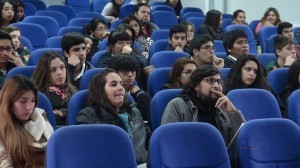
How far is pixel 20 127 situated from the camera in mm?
2547

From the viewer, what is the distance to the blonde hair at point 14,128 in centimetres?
245

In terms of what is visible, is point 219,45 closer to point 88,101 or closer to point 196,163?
point 88,101

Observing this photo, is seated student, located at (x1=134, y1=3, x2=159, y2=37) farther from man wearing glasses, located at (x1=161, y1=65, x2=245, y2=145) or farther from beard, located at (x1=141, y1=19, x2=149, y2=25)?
man wearing glasses, located at (x1=161, y1=65, x2=245, y2=145)

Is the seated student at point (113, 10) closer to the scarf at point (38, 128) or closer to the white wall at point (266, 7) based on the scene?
the white wall at point (266, 7)

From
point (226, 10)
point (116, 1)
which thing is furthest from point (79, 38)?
point (226, 10)

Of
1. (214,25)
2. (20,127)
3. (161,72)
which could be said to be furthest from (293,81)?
(214,25)

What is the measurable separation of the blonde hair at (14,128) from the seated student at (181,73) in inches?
55.8

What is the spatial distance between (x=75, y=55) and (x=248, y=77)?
1.28 metres

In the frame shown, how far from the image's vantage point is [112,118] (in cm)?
299

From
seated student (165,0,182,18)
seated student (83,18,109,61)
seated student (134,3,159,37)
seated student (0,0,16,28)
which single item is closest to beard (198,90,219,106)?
seated student (83,18,109,61)

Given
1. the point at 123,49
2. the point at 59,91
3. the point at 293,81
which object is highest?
the point at 123,49

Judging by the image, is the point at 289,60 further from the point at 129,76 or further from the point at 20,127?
the point at 20,127

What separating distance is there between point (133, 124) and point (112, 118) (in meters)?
0.18

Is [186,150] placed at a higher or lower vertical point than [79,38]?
lower
